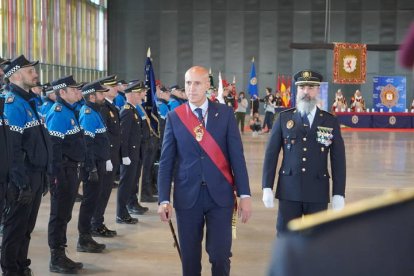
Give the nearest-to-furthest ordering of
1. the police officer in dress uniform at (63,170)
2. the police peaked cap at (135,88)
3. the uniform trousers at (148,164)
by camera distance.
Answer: the police officer in dress uniform at (63,170) → the police peaked cap at (135,88) → the uniform trousers at (148,164)

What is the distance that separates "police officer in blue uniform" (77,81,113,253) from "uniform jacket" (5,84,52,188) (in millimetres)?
1304

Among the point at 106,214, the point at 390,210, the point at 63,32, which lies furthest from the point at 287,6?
the point at 390,210

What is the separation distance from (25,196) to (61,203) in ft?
2.67

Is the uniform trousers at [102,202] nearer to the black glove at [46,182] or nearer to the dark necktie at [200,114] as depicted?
the black glove at [46,182]

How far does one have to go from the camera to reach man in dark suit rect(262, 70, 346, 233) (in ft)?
16.9

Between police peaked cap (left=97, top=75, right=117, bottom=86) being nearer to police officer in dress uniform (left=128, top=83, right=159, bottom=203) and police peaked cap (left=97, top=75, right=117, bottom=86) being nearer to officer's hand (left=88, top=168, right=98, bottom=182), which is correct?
police officer in dress uniform (left=128, top=83, right=159, bottom=203)

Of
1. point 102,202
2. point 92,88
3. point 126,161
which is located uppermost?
point 92,88

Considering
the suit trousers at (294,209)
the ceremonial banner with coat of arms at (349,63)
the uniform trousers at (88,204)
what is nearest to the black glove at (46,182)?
the uniform trousers at (88,204)

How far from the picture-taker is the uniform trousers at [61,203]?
20.4 feet

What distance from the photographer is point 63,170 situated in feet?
20.5

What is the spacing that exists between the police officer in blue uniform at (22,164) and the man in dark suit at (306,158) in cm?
179

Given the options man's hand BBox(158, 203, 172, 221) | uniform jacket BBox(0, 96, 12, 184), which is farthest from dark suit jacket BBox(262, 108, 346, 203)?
uniform jacket BBox(0, 96, 12, 184)

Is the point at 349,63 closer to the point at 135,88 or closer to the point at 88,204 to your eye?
the point at 135,88

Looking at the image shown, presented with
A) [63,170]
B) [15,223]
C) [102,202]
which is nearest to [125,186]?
[102,202]
